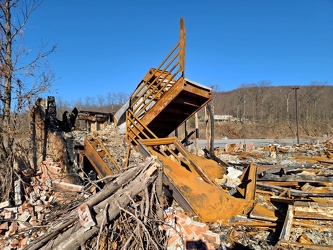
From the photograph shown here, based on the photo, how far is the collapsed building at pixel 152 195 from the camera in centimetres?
262

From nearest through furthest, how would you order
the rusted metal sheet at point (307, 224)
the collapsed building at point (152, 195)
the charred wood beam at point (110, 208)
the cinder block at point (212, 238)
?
the charred wood beam at point (110, 208), the collapsed building at point (152, 195), the cinder block at point (212, 238), the rusted metal sheet at point (307, 224)

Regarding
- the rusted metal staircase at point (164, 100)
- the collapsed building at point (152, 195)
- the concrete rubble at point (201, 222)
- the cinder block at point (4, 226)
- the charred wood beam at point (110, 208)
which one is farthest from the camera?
the rusted metal staircase at point (164, 100)

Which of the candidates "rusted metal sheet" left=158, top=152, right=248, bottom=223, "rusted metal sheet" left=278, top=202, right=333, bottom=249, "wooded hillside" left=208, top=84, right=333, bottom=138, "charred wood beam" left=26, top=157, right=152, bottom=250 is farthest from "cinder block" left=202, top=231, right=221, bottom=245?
"wooded hillside" left=208, top=84, right=333, bottom=138

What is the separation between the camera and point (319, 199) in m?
5.57

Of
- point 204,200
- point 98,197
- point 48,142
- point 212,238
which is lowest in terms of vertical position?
point 212,238

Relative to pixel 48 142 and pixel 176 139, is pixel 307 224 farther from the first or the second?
pixel 48 142

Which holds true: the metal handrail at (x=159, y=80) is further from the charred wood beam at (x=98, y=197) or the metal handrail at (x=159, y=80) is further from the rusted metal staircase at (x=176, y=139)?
the charred wood beam at (x=98, y=197)

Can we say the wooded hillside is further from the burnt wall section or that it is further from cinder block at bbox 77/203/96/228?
cinder block at bbox 77/203/96/228

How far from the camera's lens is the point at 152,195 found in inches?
118

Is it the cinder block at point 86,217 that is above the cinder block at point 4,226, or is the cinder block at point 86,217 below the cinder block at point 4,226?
above

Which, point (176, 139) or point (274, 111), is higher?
point (274, 111)

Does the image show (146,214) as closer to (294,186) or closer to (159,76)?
(159,76)

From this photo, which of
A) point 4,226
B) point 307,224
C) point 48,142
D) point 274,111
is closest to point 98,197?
point 4,226

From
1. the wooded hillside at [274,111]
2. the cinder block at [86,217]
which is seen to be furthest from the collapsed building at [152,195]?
the wooded hillside at [274,111]
